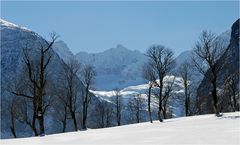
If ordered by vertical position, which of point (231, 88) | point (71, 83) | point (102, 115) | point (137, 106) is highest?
point (231, 88)

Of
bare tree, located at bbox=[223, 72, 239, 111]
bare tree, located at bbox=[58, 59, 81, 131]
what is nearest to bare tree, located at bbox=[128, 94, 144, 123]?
bare tree, located at bbox=[223, 72, 239, 111]

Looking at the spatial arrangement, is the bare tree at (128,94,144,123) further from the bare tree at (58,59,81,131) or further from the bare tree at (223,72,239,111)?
the bare tree at (58,59,81,131)

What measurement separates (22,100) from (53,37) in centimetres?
3437

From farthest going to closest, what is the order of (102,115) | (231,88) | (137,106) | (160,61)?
(231,88), (137,106), (102,115), (160,61)

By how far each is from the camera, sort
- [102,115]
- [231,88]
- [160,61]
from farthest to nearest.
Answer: [231,88] → [102,115] → [160,61]

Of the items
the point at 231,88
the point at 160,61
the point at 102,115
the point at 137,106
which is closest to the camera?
the point at 160,61

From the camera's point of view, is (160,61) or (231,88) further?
(231,88)

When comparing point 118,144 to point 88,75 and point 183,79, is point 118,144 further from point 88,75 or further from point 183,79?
point 183,79

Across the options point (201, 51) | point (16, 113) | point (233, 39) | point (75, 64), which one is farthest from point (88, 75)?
point (233, 39)

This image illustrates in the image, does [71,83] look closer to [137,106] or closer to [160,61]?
[160,61]

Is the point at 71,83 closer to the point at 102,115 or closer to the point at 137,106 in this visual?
the point at 102,115

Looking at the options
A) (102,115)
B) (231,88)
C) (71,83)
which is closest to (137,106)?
(102,115)

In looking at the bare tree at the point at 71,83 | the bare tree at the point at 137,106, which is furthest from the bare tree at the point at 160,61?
the bare tree at the point at 137,106

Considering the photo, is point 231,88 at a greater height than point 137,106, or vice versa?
point 231,88
